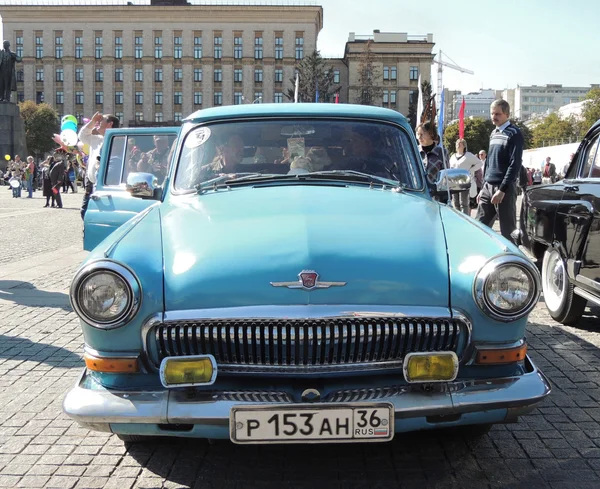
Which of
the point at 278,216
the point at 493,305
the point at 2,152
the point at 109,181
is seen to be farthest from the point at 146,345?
the point at 2,152

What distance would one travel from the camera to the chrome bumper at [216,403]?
2.96 meters

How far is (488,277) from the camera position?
3145 millimetres

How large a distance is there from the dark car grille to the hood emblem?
0.48ft

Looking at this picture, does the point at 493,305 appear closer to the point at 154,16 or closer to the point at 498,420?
the point at 498,420

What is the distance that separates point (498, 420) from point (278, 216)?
1402 mm

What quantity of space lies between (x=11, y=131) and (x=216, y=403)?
4285 cm

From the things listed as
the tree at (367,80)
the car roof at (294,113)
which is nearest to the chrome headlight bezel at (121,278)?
the car roof at (294,113)

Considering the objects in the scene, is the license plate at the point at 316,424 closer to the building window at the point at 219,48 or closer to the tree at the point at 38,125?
the tree at the point at 38,125

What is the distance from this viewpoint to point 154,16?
101062 mm

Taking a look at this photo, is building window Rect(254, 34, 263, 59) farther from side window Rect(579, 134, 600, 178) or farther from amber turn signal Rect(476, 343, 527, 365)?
amber turn signal Rect(476, 343, 527, 365)

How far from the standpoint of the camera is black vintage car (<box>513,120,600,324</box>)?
571 cm

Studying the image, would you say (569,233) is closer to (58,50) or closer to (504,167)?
(504,167)

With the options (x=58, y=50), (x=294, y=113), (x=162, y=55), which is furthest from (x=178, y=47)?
(x=294, y=113)

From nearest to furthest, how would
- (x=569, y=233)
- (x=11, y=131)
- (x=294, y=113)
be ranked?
(x=294, y=113) < (x=569, y=233) < (x=11, y=131)
